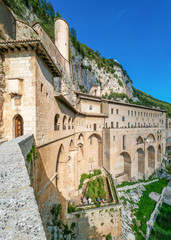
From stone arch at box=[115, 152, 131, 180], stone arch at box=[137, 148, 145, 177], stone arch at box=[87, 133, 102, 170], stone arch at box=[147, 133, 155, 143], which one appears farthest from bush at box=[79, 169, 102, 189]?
stone arch at box=[147, 133, 155, 143]

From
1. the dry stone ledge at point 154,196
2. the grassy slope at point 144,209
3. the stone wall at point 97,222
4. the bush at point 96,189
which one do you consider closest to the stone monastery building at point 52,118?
the bush at point 96,189

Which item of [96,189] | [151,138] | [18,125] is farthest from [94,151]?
[151,138]

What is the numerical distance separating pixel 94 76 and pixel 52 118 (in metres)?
33.6

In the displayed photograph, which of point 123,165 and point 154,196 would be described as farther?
point 123,165

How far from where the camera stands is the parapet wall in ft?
3.14

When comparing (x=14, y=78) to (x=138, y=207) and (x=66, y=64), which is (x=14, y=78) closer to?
(x=66, y=64)

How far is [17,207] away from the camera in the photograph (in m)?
1.27

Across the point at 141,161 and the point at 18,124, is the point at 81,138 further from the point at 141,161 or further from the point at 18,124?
the point at 141,161

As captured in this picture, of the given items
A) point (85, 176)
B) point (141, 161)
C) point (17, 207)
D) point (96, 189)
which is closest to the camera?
point (17, 207)

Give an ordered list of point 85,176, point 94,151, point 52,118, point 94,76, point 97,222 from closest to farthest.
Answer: point 52,118 → point 97,222 → point 85,176 → point 94,151 → point 94,76

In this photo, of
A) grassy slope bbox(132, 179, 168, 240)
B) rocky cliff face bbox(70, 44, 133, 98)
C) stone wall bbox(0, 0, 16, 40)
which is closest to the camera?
stone wall bbox(0, 0, 16, 40)

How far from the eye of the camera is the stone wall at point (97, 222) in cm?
945

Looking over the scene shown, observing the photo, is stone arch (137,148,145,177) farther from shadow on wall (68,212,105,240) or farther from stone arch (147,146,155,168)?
shadow on wall (68,212,105,240)

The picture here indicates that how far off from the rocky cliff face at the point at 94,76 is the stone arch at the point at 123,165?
1861 centimetres
